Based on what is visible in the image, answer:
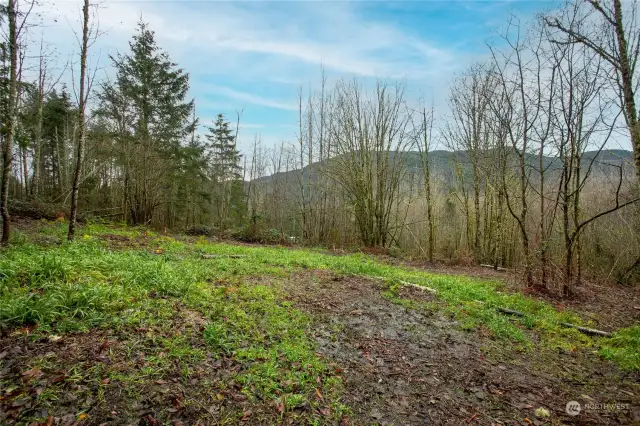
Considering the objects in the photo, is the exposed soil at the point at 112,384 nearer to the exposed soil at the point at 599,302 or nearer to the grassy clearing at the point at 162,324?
the grassy clearing at the point at 162,324

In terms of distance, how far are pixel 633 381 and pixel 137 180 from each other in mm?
16981

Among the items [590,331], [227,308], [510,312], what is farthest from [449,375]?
[590,331]

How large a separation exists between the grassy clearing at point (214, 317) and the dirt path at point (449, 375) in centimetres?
28

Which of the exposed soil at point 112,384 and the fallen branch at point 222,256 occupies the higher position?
the fallen branch at point 222,256

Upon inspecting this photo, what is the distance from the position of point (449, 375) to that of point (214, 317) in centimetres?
301

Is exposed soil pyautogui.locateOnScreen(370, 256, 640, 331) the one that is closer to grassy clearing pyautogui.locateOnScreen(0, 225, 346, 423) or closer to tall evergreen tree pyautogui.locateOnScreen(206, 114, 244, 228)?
grassy clearing pyautogui.locateOnScreen(0, 225, 346, 423)

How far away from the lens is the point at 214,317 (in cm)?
383

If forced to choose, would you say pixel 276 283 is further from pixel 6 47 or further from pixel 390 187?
pixel 390 187

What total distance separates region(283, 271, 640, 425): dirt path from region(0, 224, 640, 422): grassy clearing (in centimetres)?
28

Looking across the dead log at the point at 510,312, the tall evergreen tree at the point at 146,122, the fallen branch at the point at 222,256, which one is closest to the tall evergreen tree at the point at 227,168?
the tall evergreen tree at the point at 146,122

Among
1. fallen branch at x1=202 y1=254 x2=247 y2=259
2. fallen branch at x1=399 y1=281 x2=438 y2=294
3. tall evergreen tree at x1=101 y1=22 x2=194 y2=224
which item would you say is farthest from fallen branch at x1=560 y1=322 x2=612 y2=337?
tall evergreen tree at x1=101 y1=22 x2=194 y2=224

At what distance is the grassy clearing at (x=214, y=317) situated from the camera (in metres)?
2.85

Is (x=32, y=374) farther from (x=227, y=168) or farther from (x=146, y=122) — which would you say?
(x=227, y=168)

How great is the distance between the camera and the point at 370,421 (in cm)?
257
